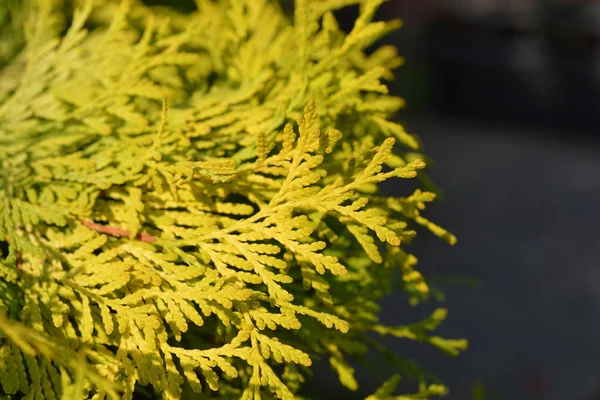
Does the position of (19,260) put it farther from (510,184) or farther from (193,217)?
(510,184)

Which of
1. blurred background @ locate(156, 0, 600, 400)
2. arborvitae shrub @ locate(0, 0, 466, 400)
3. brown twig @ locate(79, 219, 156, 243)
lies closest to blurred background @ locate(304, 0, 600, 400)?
blurred background @ locate(156, 0, 600, 400)

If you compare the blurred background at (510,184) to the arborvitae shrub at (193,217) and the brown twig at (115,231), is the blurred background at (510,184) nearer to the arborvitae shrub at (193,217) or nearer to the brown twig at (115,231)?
the arborvitae shrub at (193,217)

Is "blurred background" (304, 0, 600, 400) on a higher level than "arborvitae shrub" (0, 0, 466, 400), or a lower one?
lower

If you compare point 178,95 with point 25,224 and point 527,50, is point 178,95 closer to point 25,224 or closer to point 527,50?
point 25,224

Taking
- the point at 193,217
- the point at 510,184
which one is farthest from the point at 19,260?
the point at 510,184

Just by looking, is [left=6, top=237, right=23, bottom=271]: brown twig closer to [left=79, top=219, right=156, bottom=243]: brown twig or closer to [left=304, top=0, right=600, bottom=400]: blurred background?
[left=79, top=219, right=156, bottom=243]: brown twig

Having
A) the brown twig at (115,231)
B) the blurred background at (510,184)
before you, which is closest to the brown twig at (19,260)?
the brown twig at (115,231)
